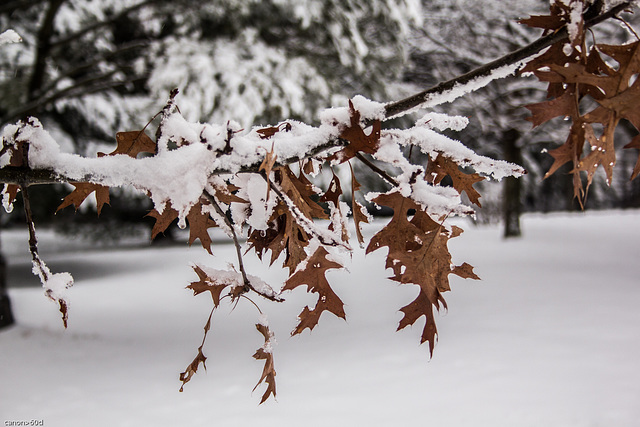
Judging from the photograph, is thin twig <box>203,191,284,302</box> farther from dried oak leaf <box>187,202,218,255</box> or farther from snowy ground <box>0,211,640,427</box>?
snowy ground <box>0,211,640,427</box>

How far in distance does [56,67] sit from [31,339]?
3.62m

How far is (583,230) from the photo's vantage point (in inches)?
453

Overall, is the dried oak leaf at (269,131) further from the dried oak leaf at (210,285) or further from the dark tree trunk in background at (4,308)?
the dark tree trunk in background at (4,308)

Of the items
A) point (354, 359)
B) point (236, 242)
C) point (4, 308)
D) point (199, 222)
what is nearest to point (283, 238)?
point (236, 242)

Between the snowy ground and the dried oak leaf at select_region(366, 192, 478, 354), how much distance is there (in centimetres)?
231

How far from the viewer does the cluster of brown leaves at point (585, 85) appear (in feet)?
2.25

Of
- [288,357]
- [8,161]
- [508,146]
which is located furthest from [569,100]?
[508,146]

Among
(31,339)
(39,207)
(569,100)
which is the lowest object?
(31,339)

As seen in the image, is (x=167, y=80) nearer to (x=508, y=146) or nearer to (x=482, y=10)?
(x=482, y=10)

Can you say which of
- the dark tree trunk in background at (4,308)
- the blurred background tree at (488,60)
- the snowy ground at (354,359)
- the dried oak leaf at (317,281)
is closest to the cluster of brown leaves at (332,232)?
the dried oak leaf at (317,281)

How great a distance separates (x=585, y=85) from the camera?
29.4 inches

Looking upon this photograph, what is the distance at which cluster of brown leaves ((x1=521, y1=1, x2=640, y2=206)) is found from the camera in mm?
686

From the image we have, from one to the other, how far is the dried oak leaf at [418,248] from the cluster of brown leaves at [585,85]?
8.2 inches

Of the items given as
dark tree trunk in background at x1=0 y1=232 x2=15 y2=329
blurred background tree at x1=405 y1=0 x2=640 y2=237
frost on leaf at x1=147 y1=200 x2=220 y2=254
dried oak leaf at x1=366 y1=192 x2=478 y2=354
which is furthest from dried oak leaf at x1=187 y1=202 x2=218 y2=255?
blurred background tree at x1=405 y1=0 x2=640 y2=237
